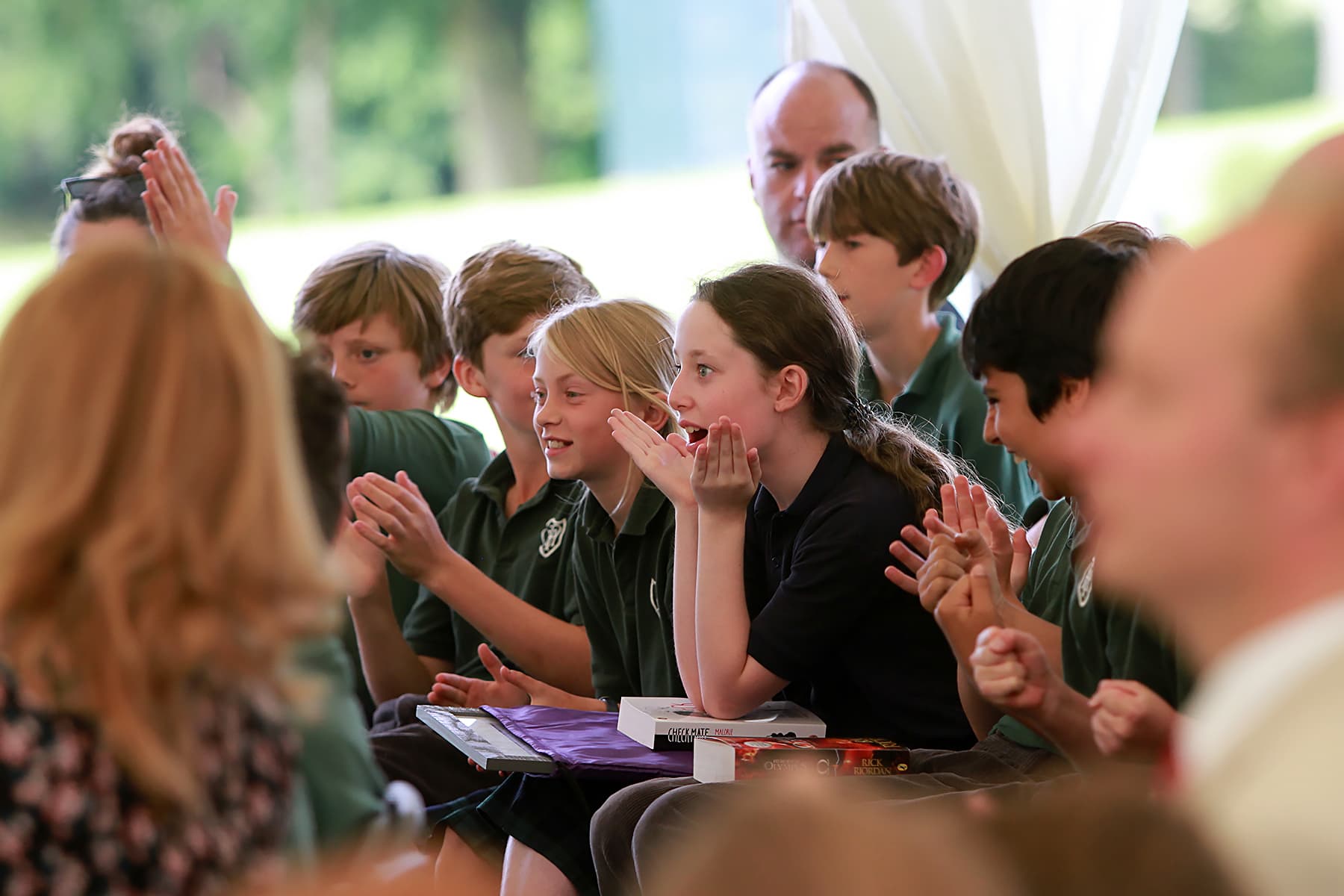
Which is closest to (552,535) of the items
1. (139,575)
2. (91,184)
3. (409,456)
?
(409,456)

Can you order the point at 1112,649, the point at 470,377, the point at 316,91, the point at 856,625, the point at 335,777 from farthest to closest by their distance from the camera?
the point at 316,91
the point at 470,377
the point at 856,625
the point at 1112,649
the point at 335,777

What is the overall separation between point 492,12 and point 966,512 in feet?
33.2

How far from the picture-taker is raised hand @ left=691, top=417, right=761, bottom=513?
1881mm

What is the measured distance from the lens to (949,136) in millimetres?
2887

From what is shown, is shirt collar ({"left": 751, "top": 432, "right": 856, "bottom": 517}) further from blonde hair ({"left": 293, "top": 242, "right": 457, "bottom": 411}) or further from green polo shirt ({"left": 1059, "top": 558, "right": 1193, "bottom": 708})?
blonde hair ({"left": 293, "top": 242, "right": 457, "bottom": 411})

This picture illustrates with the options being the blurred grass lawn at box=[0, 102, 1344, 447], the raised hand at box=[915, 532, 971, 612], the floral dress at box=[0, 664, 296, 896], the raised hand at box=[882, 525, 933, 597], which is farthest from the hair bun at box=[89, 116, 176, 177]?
the blurred grass lawn at box=[0, 102, 1344, 447]

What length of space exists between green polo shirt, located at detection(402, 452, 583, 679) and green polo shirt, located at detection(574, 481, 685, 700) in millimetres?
86

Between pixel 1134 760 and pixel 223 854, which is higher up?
pixel 223 854

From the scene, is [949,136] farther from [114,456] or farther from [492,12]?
[492,12]

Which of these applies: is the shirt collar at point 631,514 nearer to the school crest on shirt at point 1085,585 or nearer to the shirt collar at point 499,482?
the shirt collar at point 499,482

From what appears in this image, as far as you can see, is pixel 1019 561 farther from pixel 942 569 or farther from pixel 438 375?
pixel 438 375

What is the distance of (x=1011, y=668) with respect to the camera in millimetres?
1366

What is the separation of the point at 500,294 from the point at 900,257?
2.38 ft

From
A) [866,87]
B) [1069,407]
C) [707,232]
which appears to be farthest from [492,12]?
[1069,407]
